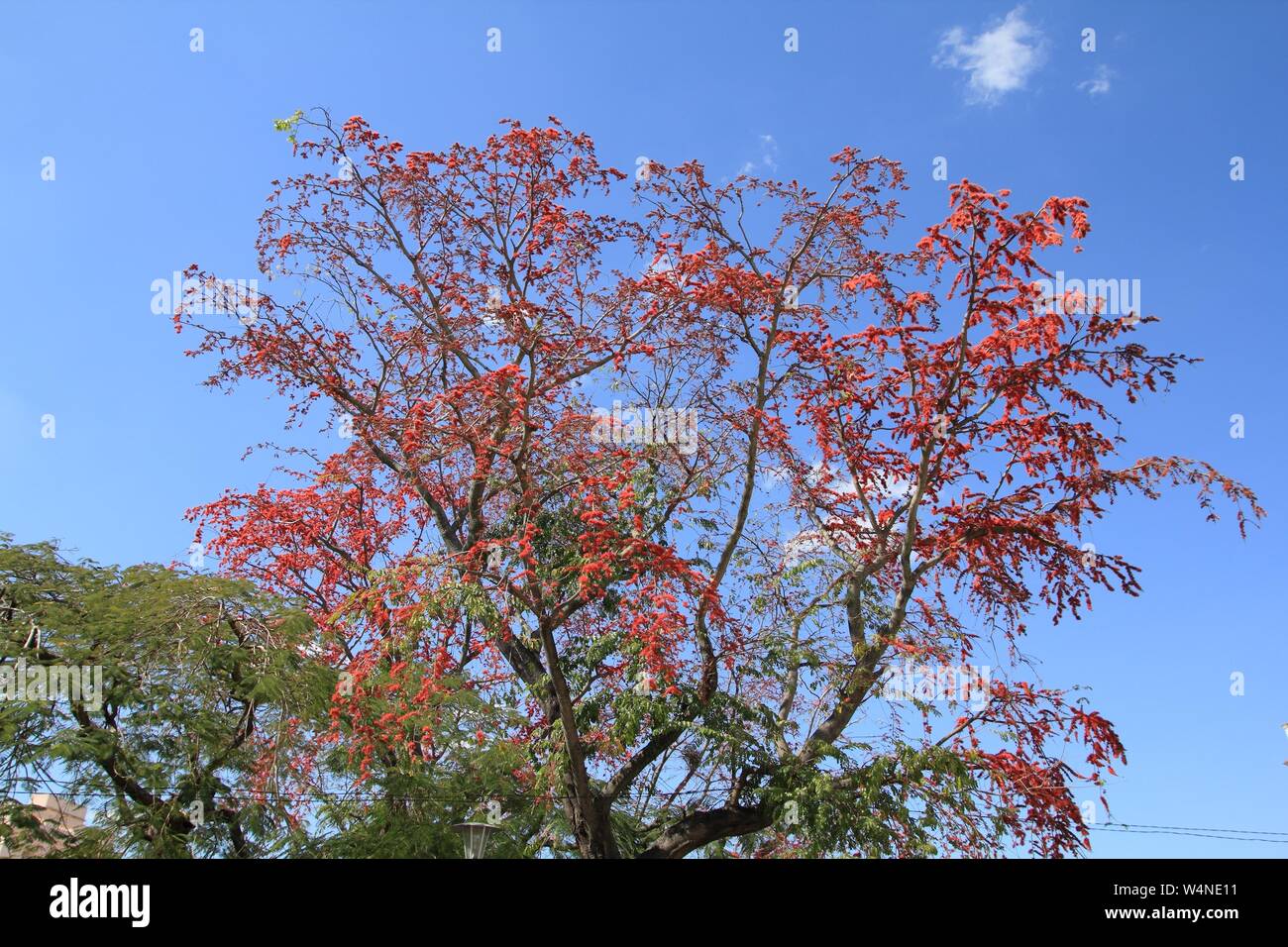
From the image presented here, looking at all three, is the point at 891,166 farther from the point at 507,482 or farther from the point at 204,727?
the point at 204,727

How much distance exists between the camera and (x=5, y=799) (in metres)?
6.91

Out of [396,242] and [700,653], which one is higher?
[396,242]

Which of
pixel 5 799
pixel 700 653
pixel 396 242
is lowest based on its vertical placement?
pixel 5 799

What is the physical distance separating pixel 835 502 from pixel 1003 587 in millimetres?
1459

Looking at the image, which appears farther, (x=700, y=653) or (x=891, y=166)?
(x=891, y=166)
